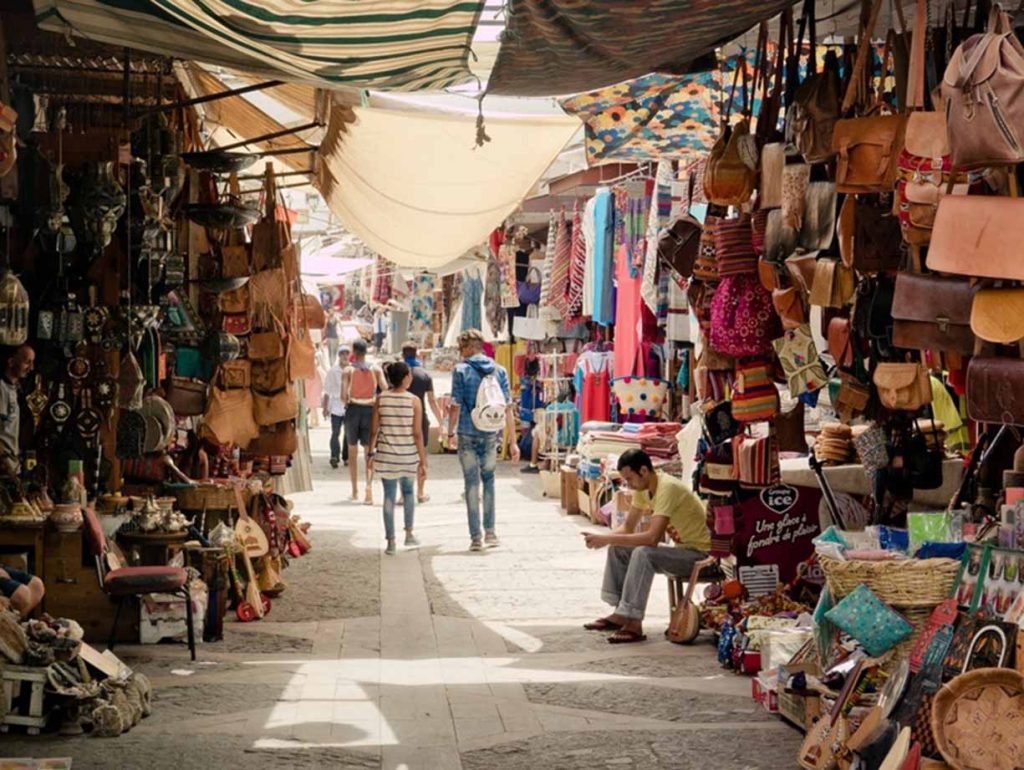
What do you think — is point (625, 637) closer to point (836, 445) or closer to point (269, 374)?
point (836, 445)

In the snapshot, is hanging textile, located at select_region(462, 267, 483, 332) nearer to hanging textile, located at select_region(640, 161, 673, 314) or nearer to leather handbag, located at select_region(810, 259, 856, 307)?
hanging textile, located at select_region(640, 161, 673, 314)

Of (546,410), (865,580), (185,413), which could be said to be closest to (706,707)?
(865,580)

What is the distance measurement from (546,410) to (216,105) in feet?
28.2

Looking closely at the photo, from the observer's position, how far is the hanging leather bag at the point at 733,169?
25.8ft

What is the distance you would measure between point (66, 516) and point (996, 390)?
5.25 meters

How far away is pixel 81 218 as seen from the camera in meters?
8.72

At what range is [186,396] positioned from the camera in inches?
434

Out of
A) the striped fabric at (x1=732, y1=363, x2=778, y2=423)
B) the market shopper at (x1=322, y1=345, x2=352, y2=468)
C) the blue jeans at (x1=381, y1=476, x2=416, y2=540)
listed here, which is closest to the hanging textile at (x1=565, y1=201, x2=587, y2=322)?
the blue jeans at (x1=381, y1=476, x2=416, y2=540)

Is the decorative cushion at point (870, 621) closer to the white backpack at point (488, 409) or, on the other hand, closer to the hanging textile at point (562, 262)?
the white backpack at point (488, 409)

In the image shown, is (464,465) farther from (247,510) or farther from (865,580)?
(865,580)

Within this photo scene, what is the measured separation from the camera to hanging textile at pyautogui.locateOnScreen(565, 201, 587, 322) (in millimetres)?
17812

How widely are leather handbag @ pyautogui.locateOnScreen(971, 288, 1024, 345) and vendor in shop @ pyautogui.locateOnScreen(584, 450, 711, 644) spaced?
4804mm

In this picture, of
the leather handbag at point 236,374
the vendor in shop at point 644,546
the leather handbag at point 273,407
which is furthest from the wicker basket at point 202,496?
the vendor in shop at point 644,546

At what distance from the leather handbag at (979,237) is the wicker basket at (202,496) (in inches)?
260
